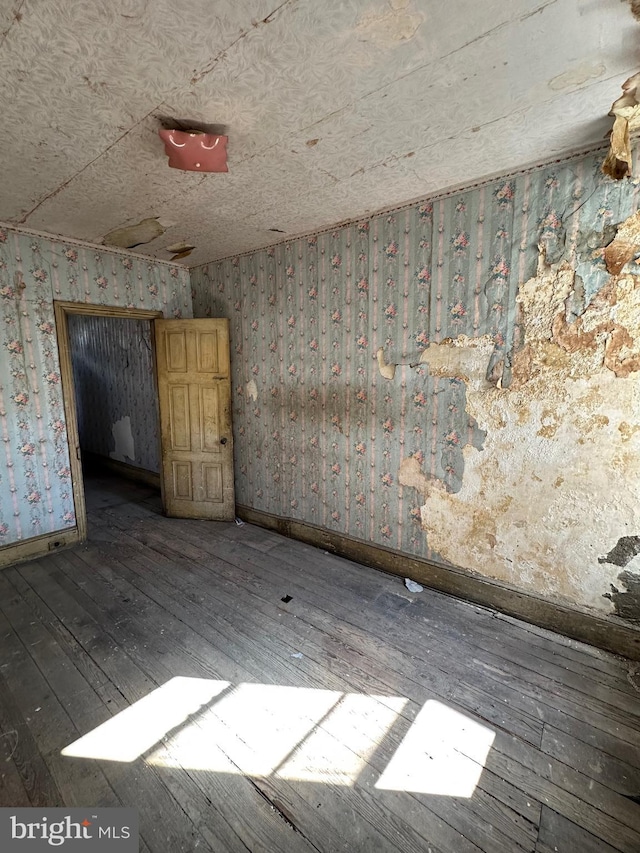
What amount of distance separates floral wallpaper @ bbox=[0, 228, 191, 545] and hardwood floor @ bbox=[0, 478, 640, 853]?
712 mm

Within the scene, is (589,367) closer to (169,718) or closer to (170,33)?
(170,33)

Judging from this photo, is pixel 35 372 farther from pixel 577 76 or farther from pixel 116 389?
pixel 577 76

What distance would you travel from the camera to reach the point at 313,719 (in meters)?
1.77

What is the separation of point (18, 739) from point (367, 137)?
10.5ft

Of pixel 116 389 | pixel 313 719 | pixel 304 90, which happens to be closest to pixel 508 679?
pixel 313 719

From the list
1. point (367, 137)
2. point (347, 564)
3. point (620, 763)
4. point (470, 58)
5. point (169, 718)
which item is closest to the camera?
point (470, 58)

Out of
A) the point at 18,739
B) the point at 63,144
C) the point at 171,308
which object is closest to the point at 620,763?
the point at 18,739

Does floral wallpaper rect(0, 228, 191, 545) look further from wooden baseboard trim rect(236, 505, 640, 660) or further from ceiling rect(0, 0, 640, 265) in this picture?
wooden baseboard trim rect(236, 505, 640, 660)

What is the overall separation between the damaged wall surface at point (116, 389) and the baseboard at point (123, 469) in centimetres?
7

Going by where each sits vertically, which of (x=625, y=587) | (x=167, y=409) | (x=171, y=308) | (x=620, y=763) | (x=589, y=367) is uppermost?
(x=171, y=308)

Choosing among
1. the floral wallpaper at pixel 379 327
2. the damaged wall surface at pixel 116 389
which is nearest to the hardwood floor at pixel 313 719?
the floral wallpaper at pixel 379 327

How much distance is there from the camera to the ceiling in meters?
1.26

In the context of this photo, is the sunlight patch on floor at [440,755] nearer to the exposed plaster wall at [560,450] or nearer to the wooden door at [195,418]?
the exposed plaster wall at [560,450]

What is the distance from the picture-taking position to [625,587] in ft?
6.96
